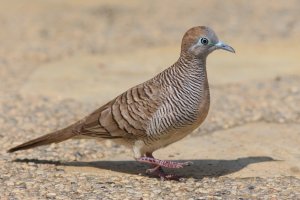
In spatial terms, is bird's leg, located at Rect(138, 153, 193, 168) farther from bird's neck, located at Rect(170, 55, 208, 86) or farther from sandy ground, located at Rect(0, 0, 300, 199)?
bird's neck, located at Rect(170, 55, 208, 86)

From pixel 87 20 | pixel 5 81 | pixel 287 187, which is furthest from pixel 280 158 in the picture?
pixel 87 20

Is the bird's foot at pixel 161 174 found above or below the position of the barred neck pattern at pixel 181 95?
below

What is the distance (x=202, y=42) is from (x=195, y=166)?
142 cm

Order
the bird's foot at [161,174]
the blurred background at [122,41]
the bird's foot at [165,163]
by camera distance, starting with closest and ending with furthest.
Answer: the bird's foot at [165,163], the bird's foot at [161,174], the blurred background at [122,41]

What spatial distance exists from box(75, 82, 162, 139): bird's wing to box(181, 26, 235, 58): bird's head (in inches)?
19.1

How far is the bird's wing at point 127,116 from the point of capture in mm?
7134

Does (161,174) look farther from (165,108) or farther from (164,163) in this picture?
(165,108)

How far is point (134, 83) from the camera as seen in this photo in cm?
1174

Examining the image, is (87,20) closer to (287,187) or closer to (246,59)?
(246,59)

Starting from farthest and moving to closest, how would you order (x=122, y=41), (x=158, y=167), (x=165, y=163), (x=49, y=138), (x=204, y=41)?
1. (x=122, y=41)
2. (x=49, y=138)
3. (x=158, y=167)
4. (x=165, y=163)
5. (x=204, y=41)

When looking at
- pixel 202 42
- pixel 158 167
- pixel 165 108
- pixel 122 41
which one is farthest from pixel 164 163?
pixel 122 41

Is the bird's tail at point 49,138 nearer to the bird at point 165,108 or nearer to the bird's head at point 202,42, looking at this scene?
the bird at point 165,108

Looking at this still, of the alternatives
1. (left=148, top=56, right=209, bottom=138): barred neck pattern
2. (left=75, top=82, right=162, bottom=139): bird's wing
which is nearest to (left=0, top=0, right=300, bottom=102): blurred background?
(left=75, top=82, right=162, bottom=139): bird's wing

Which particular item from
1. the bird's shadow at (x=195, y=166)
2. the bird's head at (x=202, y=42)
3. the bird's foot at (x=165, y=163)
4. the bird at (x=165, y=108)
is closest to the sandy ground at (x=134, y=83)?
the bird's shadow at (x=195, y=166)
